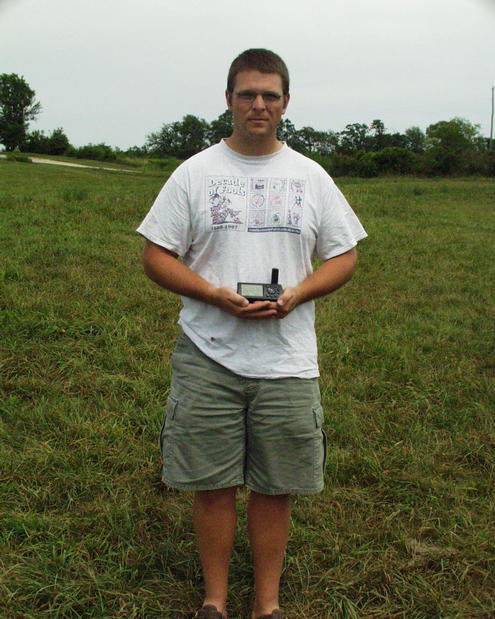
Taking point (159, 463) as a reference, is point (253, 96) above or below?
above

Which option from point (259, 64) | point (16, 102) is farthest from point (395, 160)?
point (259, 64)

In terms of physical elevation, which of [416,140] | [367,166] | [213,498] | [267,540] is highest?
[416,140]

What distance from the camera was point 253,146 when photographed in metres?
1.90

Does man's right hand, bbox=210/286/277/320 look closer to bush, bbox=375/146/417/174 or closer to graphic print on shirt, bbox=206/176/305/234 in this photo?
graphic print on shirt, bbox=206/176/305/234

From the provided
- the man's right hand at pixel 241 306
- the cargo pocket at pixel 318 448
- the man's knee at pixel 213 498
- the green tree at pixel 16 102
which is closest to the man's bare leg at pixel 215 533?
the man's knee at pixel 213 498

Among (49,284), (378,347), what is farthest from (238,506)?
(49,284)

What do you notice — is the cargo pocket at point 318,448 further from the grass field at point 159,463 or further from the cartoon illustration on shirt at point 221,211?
the cartoon illustration on shirt at point 221,211

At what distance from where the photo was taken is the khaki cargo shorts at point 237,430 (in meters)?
1.92

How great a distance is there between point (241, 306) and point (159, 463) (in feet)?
4.84

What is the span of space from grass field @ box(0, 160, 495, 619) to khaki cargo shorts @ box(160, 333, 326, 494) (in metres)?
0.58

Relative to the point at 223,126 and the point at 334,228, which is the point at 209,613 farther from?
the point at 223,126

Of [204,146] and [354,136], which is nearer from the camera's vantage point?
[204,146]

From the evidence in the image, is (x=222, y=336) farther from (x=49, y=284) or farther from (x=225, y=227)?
(x=49, y=284)

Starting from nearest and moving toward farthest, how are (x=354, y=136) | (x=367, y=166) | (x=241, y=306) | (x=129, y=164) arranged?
(x=241, y=306) → (x=129, y=164) → (x=367, y=166) → (x=354, y=136)
